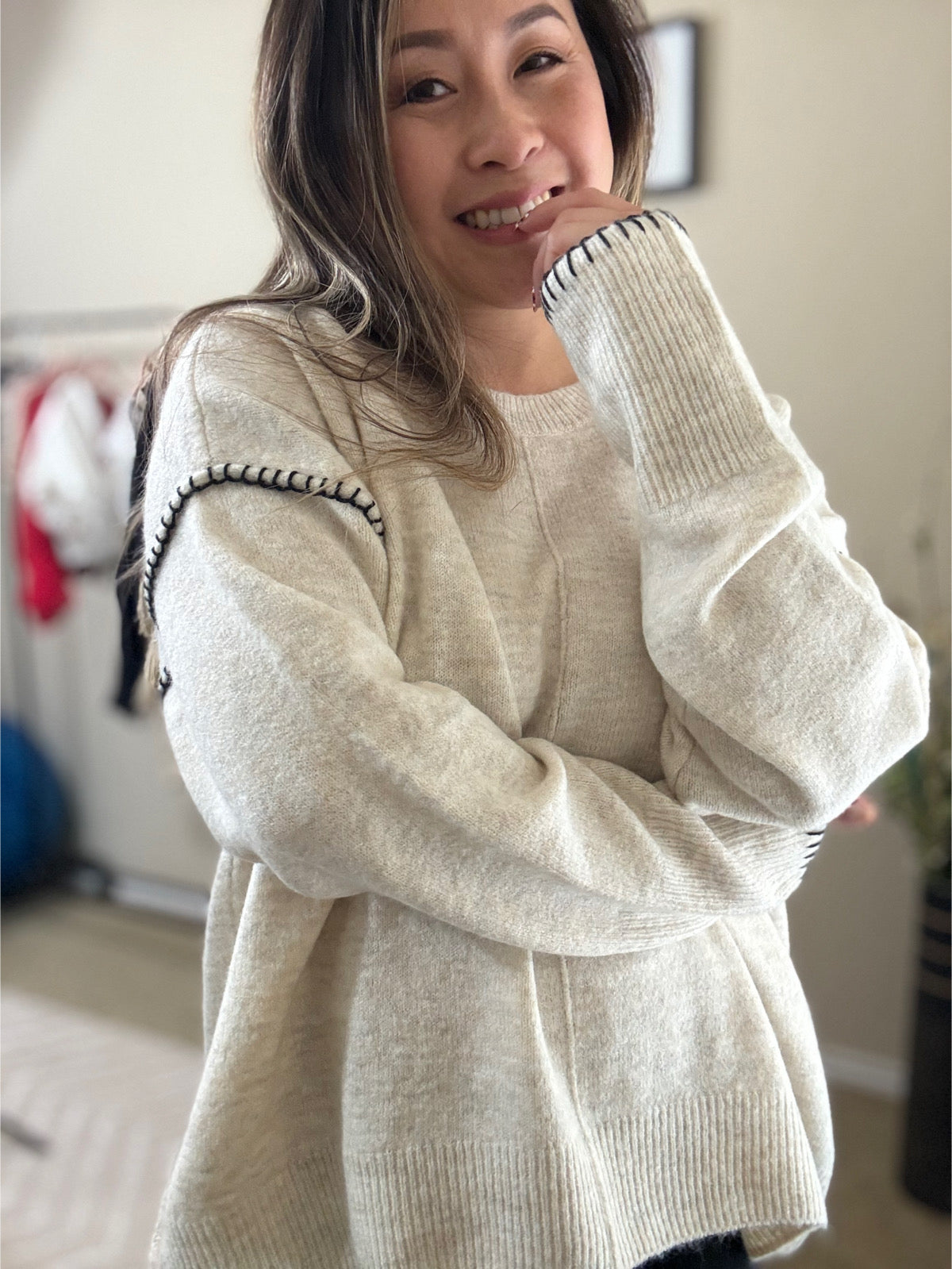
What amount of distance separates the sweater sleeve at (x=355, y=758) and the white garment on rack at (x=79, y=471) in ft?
6.57

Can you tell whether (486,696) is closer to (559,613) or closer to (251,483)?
(559,613)

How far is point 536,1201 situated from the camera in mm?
752

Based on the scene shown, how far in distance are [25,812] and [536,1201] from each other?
2845 millimetres

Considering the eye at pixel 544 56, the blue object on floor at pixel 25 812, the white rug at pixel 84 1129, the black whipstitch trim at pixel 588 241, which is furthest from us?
the blue object on floor at pixel 25 812

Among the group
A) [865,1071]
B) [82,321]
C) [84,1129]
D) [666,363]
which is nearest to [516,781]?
[666,363]

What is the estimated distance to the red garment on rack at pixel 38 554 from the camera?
2.78m

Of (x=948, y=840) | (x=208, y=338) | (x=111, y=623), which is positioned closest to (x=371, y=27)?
(x=208, y=338)

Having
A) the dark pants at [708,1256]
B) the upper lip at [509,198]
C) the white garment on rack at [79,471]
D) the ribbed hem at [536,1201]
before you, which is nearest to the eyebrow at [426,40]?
the upper lip at [509,198]

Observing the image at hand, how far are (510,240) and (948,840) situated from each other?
146 cm

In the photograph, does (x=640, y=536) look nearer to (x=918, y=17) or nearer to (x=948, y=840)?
(x=948, y=840)

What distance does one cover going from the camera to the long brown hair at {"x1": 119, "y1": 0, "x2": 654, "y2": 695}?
2.68 feet

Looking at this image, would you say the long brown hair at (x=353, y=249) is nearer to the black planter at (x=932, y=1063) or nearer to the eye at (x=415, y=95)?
the eye at (x=415, y=95)

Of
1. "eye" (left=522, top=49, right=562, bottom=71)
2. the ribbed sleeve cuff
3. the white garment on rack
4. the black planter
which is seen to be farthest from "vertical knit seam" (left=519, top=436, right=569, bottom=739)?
the white garment on rack

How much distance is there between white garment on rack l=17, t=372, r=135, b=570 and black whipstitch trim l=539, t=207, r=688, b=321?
6.60 feet
